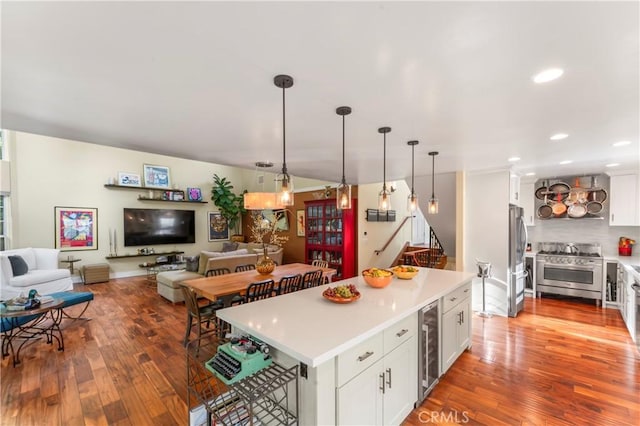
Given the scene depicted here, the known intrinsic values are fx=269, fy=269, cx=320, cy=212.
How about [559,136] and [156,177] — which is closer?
[559,136]

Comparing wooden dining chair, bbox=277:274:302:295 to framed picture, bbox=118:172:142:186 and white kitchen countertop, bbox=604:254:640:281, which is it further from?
framed picture, bbox=118:172:142:186

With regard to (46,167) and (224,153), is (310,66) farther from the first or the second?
(46,167)

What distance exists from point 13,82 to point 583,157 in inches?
221

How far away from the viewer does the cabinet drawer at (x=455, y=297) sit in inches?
99.6

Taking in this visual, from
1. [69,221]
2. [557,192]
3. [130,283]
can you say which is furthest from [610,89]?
[69,221]

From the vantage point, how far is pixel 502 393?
233 centimetres

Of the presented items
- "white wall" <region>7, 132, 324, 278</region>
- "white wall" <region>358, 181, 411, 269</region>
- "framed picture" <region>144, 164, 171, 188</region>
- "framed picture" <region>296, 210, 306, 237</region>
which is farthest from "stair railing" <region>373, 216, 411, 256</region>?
"framed picture" <region>144, 164, 171, 188</region>

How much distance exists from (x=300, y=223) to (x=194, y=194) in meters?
3.65

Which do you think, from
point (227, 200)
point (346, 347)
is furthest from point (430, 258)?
point (227, 200)

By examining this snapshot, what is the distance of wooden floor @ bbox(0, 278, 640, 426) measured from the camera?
2070 mm

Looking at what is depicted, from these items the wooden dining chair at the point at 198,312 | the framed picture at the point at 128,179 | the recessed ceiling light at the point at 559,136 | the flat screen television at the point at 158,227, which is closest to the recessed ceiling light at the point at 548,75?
the recessed ceiling light at the point at 559,136

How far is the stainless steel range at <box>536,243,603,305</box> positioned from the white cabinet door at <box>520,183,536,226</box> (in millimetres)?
576

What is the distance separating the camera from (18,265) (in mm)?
4898

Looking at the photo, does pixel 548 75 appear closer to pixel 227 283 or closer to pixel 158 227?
pixel 227 283
